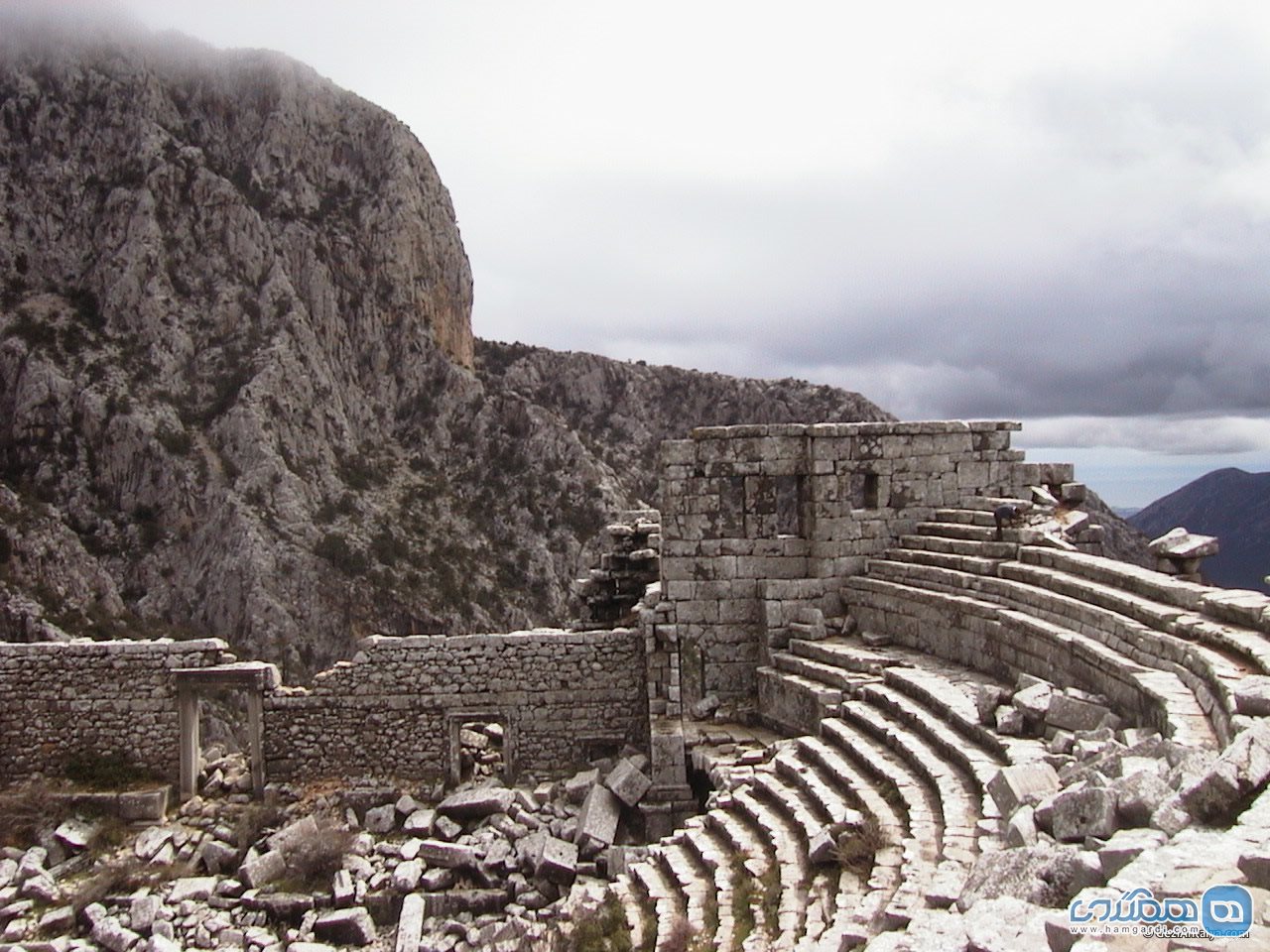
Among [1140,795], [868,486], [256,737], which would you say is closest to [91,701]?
[256,737]

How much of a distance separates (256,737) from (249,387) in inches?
1301

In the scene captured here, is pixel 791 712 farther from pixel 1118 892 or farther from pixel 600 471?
pixel 600 471

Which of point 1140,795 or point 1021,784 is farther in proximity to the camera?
point 1021,784

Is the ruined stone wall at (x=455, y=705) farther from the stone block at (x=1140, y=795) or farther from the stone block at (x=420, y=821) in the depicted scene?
the stone block at (x=1140, y=795)

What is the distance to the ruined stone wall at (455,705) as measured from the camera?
612 inches

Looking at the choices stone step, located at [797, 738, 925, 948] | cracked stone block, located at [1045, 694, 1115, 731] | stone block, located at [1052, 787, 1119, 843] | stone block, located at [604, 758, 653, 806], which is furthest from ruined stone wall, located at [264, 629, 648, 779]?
stone block, located at [1052, 787, 1119, 843]

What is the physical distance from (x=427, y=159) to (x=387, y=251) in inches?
354

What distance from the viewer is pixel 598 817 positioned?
13523 mm

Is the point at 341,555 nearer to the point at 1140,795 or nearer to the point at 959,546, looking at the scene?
the point at 959,546

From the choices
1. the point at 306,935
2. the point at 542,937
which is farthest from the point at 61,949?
the point at 542,937

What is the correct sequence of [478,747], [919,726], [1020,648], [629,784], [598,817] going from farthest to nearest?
[478,747] < [629,784] < [598,817] < [1020,648] < [919,726]

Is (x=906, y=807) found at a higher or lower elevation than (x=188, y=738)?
higher

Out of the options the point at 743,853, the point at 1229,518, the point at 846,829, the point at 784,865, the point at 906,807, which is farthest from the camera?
the point at 1229,518

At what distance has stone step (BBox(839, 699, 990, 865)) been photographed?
761 centimetres
